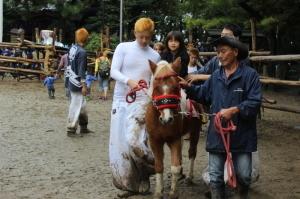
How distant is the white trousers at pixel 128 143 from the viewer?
19.9 feet

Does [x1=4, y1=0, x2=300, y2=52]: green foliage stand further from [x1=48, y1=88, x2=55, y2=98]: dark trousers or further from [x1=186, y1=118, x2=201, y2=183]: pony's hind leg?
[x1=186, y1=118, x2=201, y2=183]: pony's hind leg

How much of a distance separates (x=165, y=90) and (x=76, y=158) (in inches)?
141

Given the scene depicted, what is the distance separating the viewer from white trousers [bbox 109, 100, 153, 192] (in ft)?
19.9

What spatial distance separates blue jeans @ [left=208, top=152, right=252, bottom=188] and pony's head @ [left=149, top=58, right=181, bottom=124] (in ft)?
1.93

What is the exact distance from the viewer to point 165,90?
17.5 feet

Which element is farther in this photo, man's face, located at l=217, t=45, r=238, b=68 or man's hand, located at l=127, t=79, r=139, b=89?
man's hand, located at l=127, t=79, r=139, b=89

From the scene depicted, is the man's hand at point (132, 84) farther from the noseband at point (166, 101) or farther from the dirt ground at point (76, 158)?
the dirt ground at point (76, 158)

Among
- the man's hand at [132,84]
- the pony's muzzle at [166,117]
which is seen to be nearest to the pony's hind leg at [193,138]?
the man's hand at [132,84]

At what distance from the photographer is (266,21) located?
1809 centimetres

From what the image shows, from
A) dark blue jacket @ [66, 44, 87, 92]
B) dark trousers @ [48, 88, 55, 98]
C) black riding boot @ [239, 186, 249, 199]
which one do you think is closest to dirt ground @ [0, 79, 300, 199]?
dark blue jacket @ [66, 44, 87, 92]

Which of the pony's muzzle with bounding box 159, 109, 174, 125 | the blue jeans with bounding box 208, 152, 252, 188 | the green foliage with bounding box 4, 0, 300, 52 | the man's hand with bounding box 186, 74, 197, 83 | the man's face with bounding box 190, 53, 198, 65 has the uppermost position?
the green foliage with bounding box 4, 0, 300, 52

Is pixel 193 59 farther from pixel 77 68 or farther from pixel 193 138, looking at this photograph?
pixel 193 138

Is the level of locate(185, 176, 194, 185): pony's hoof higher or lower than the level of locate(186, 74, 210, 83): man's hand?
lower

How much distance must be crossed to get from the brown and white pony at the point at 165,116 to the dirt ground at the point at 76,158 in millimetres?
617
